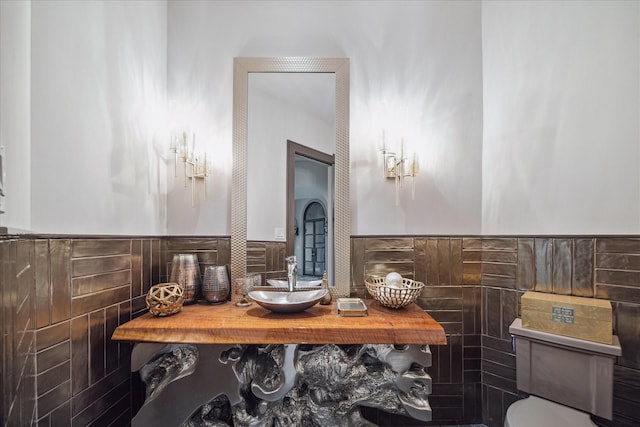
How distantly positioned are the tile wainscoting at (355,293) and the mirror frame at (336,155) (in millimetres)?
81

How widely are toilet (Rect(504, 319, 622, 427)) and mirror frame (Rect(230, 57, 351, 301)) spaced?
3.16 ft

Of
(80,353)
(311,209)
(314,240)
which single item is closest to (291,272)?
(314,240)

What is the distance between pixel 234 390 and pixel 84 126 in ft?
4.40

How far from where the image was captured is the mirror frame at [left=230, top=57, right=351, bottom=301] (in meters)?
1.74

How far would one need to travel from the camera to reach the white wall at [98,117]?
1052 millimetres

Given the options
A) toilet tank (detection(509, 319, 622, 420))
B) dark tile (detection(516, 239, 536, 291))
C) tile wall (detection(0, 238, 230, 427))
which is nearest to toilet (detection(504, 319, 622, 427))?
toilet tank (detection(509, 319, 622, 420))

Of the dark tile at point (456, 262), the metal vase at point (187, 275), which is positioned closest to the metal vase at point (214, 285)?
the metal vase at point (187, 275)

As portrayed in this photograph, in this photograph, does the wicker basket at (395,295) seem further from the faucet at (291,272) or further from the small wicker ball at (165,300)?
the small wicker ball at (165,300)

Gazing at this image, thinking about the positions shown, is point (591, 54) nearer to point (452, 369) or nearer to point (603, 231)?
point (603, 231)

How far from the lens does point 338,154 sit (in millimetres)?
1741

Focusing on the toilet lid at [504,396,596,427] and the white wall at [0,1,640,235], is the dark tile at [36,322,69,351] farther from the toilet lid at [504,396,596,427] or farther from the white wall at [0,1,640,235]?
the toilet lid at [504,396,596,427]

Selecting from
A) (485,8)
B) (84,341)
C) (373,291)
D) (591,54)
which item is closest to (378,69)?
(485,8)

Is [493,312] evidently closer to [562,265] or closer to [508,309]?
[508,309]

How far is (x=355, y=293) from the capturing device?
175cm
